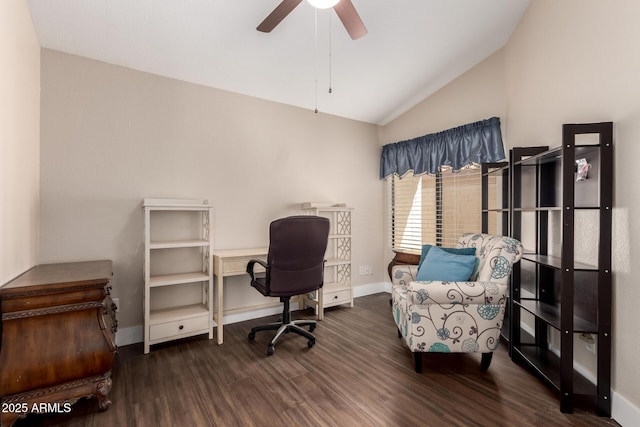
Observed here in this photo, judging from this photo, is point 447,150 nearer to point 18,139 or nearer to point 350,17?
point 350,17

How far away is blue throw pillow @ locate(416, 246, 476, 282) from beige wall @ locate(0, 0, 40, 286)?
2.68 metres

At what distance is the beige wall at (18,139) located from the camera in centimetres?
166

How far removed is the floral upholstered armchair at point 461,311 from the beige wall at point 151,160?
187 cm

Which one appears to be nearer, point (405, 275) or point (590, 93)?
point (590, 93)

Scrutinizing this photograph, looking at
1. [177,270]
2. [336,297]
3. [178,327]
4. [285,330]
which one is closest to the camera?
[178,327]

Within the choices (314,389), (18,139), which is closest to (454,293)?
(314,389)

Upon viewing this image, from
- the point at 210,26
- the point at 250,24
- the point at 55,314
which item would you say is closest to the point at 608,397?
the point at 55,314

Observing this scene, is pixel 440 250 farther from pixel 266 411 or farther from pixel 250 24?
pixel 250 24

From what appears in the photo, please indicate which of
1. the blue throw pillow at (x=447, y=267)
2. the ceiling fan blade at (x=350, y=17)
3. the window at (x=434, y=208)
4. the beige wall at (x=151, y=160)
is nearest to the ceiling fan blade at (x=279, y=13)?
the ceiling fan blade at (x=350, y=17)

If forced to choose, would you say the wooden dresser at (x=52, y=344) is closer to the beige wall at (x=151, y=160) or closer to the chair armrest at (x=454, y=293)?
the beige wall at (x=151, y=160)

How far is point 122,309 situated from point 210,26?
8.01 ft

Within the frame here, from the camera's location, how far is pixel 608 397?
168cm

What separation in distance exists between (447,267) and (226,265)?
74.3 inches

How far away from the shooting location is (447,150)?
3.46 meters
